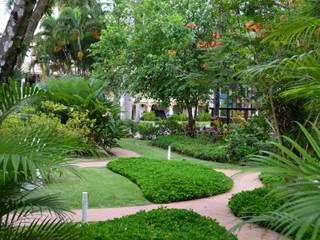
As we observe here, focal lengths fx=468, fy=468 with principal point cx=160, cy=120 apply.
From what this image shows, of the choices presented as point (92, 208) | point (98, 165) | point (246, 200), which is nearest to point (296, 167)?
point (246, 200)

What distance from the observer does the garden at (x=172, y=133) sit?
271 centimetres

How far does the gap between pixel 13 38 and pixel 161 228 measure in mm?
2901

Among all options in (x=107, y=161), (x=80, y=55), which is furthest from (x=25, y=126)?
(x=80, y=55)

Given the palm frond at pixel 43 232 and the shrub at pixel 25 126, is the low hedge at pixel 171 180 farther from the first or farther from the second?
the palm frond at pixel 43 232

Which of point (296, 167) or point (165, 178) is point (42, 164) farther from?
point (165, 178)

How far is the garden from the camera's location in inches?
107

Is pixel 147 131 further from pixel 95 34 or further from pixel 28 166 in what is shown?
pixel 28 166

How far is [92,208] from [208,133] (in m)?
13.5

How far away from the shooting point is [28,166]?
260 centimetres

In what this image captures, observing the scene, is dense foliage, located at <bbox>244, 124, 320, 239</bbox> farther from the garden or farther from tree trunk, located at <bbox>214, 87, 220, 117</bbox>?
tree trunk, located at <bbox>214, 87, 220, 117</bbox>

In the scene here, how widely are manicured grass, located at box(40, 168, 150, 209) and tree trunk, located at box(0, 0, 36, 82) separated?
3717mm

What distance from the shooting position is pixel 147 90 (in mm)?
21062

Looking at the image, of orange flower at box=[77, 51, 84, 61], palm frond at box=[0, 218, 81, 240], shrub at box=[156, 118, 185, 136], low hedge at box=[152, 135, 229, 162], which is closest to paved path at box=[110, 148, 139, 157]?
low hedge at box=[152, 135, 229, 162]

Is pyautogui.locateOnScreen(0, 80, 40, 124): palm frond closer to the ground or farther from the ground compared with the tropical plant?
farther from the ground
